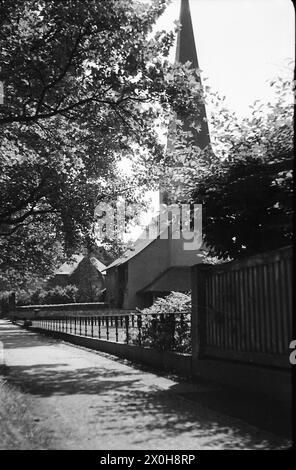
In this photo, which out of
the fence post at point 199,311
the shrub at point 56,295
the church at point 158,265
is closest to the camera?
the fence post at point 199,311

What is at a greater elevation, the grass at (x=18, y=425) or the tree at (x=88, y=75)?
the tree at (x=88, y=75)

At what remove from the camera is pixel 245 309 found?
8320 mm

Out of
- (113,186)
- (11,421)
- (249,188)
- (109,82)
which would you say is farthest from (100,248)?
(11,421)

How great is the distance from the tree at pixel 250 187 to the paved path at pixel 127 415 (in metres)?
2.70

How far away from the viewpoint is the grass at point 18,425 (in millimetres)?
5320

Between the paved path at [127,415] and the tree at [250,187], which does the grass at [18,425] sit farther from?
the tree at [250,187]

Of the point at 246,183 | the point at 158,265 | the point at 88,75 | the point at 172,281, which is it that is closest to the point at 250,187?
the point at 246,183

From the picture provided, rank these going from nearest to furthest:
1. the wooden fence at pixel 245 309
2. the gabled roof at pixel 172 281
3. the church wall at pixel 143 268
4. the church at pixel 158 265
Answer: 1. the wooden fence at pixel 245 309
2. the gabled roof at pixel 172 281
3. the church at pixel 158 265
4. the church wall at pixel 143 268

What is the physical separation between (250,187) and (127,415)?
4.07m

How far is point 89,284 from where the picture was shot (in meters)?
86.3

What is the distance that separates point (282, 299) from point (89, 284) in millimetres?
80270

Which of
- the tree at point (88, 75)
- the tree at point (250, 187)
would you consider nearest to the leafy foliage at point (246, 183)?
the tree at point (250, 187)

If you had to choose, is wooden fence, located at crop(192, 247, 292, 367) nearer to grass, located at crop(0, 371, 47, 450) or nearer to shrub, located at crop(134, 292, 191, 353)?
shrub, located at crop(134, 292, 191, 353)

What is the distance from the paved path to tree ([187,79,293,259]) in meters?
2.70
